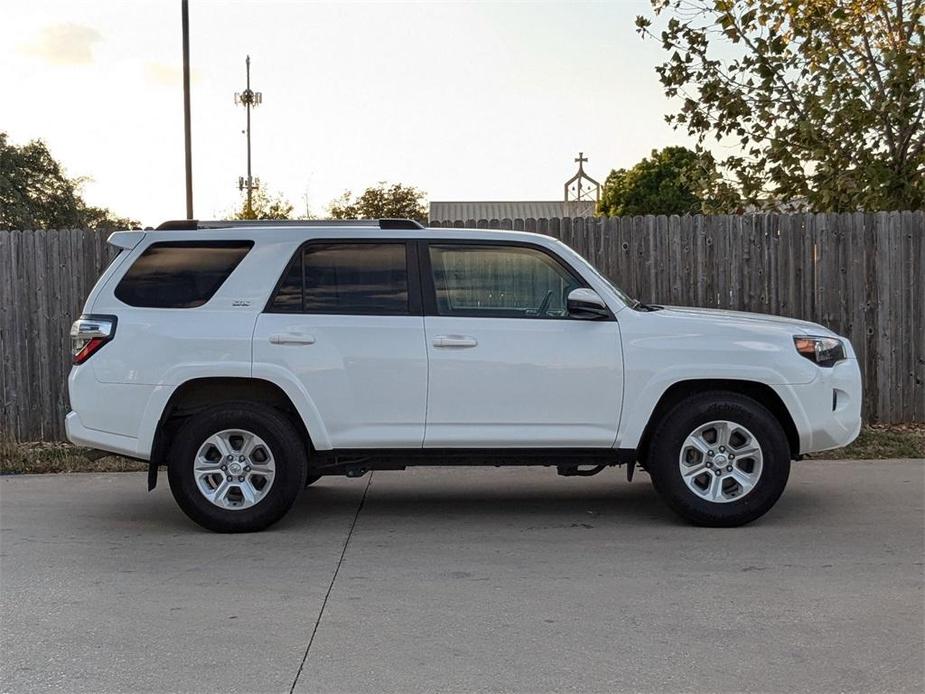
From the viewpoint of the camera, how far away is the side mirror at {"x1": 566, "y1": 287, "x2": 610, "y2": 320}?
23.6 ft

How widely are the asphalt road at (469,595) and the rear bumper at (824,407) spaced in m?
0.55

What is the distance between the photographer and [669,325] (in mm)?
7309

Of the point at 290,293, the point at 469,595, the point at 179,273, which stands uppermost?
the point at 179,273

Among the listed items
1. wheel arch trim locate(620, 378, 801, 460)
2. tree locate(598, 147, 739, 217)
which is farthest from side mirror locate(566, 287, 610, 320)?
tree locate(598, 147, 739, 217)

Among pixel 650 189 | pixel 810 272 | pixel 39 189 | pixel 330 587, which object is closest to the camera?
pixel 330 587

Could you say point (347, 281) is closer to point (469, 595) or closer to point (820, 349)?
point (469, 595)

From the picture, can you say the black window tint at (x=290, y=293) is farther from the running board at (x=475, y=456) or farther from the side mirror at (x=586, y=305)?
the side mirror at (x=586, y=305)

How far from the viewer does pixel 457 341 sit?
7.21 metres

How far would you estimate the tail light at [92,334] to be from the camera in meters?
7.27

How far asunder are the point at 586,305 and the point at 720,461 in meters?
1.28

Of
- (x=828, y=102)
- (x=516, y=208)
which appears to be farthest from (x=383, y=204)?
(x=828, y=102)

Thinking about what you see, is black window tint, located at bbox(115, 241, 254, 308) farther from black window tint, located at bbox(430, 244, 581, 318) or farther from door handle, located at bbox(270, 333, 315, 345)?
black window tint, located at bbox(430, 244, 581, 318)

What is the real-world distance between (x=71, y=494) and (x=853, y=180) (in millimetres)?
9032

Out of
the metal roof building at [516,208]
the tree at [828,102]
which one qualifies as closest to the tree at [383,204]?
the metal roof building at [516,208]
